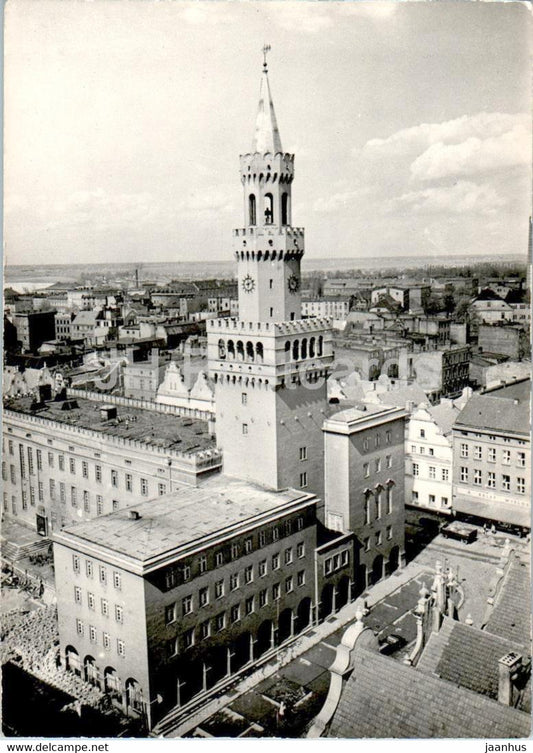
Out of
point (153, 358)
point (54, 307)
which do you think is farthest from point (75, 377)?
point (54, 307)

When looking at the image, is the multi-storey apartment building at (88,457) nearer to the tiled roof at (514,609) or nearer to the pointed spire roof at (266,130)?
the pointed spire roof at (266,130)

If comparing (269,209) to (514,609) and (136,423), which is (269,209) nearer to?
(136,423)

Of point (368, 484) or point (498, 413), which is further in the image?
point (498, 413)

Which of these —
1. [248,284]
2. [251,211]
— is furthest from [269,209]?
[248,284]

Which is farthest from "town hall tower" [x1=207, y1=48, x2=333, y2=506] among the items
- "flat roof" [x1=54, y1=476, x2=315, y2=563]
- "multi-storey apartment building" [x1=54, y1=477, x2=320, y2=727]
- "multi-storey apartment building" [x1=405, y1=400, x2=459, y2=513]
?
"multi-storey apartment building" [x1=405, y1=400, x2=459, y2=513]

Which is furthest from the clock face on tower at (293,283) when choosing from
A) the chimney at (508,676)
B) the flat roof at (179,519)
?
the chimney at (508,676)

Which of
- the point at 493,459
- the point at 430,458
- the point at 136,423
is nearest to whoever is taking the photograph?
the point at 136,423

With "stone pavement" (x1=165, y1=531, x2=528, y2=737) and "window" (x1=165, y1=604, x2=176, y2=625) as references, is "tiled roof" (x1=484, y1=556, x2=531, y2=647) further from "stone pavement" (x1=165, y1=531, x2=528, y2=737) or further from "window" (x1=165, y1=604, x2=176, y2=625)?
"window" (x1=165, y1=604, x2=176, y2=625)
